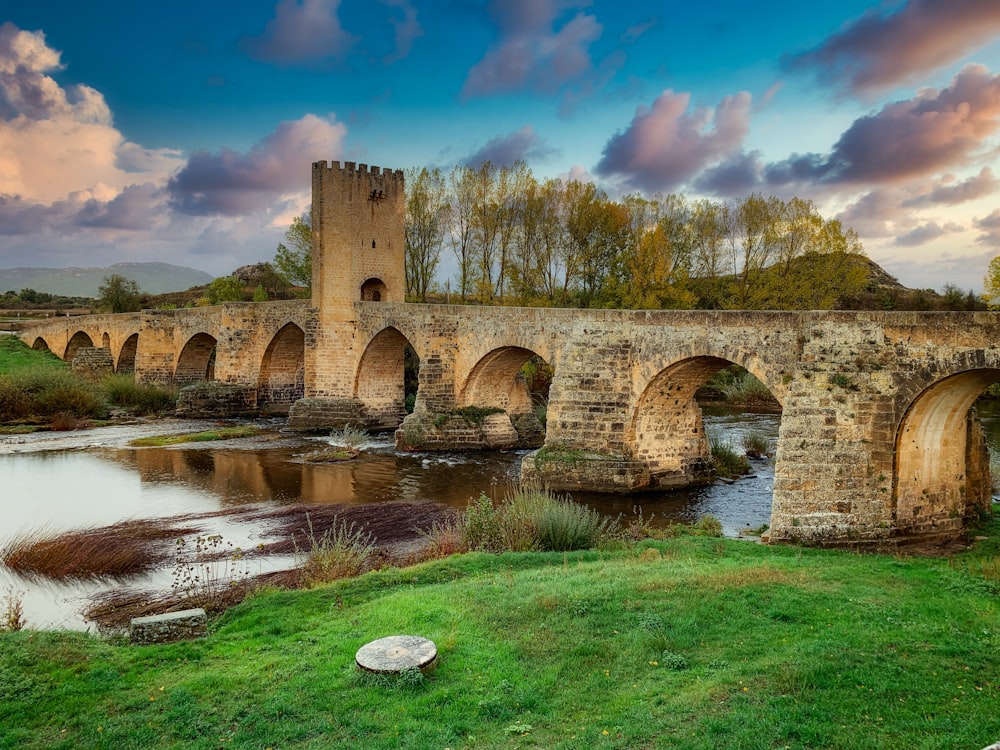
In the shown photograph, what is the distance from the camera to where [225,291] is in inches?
2069

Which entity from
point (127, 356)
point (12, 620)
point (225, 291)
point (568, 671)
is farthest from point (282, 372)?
point (568, 671)

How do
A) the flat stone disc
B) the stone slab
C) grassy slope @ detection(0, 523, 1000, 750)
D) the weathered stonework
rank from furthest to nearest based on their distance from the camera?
the weathered stonework → the stone slab → the flat stone disc → grassy slope @ detection(0, 523, 1000, 750)

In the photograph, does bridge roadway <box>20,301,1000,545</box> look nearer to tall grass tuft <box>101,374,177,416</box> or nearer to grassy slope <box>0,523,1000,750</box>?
tall grass tuft <box>101,374,177,416</box>

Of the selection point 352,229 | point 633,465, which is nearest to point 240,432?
point 352,229

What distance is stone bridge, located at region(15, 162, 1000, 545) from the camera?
12367mm

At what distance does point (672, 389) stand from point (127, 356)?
40.0m

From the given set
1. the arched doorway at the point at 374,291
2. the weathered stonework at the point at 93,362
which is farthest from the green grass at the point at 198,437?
the weathered stonework at the point at 93,362

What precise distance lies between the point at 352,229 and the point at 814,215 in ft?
67.0

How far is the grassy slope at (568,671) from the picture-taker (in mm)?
5344

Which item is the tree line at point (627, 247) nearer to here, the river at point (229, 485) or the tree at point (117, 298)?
the river at point (229, 485)

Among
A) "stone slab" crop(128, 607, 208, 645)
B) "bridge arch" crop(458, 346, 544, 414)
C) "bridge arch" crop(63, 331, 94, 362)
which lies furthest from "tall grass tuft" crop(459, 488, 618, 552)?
"bridge arch" crop(63, 331, 94, 362)

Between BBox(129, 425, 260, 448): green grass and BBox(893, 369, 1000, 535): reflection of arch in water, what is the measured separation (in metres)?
22.0

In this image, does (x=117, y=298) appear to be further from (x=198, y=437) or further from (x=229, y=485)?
(x=229, y=485)

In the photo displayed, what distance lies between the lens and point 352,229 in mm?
28891
